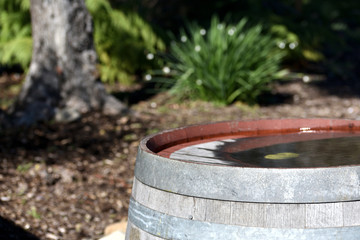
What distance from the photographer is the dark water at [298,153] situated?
2.06 metres

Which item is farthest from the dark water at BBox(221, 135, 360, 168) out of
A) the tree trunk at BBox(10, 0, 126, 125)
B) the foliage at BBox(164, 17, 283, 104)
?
the foliage at BBox(164, 17, 283, 104)

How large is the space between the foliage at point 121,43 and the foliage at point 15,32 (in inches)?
38.7

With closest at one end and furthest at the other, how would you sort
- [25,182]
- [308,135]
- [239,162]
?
[239,162] → [308,135] → [25,182]

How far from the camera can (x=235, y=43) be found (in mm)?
6422

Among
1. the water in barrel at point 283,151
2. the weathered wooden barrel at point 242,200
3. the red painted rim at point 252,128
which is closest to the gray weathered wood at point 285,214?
the weathered wooden barrel at point 242,200

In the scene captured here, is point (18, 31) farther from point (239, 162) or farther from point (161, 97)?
point (239, 162)

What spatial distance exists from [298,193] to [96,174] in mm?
2982

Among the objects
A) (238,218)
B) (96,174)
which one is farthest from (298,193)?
(96,174)

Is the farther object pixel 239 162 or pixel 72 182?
pixel 72 182

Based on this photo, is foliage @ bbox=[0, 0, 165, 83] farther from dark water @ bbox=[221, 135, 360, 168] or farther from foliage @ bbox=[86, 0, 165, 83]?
dark water @ bbox=[221, 135, 360, 168]

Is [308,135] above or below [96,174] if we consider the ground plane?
above

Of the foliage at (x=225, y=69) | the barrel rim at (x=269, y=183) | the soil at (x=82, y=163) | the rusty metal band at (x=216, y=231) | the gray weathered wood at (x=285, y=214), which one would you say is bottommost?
the soil at (x=82, y=163)

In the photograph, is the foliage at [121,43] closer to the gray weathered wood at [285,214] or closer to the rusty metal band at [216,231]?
the rusty metal band at [216,231]

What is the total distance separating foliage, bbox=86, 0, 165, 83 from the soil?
1264 mm
